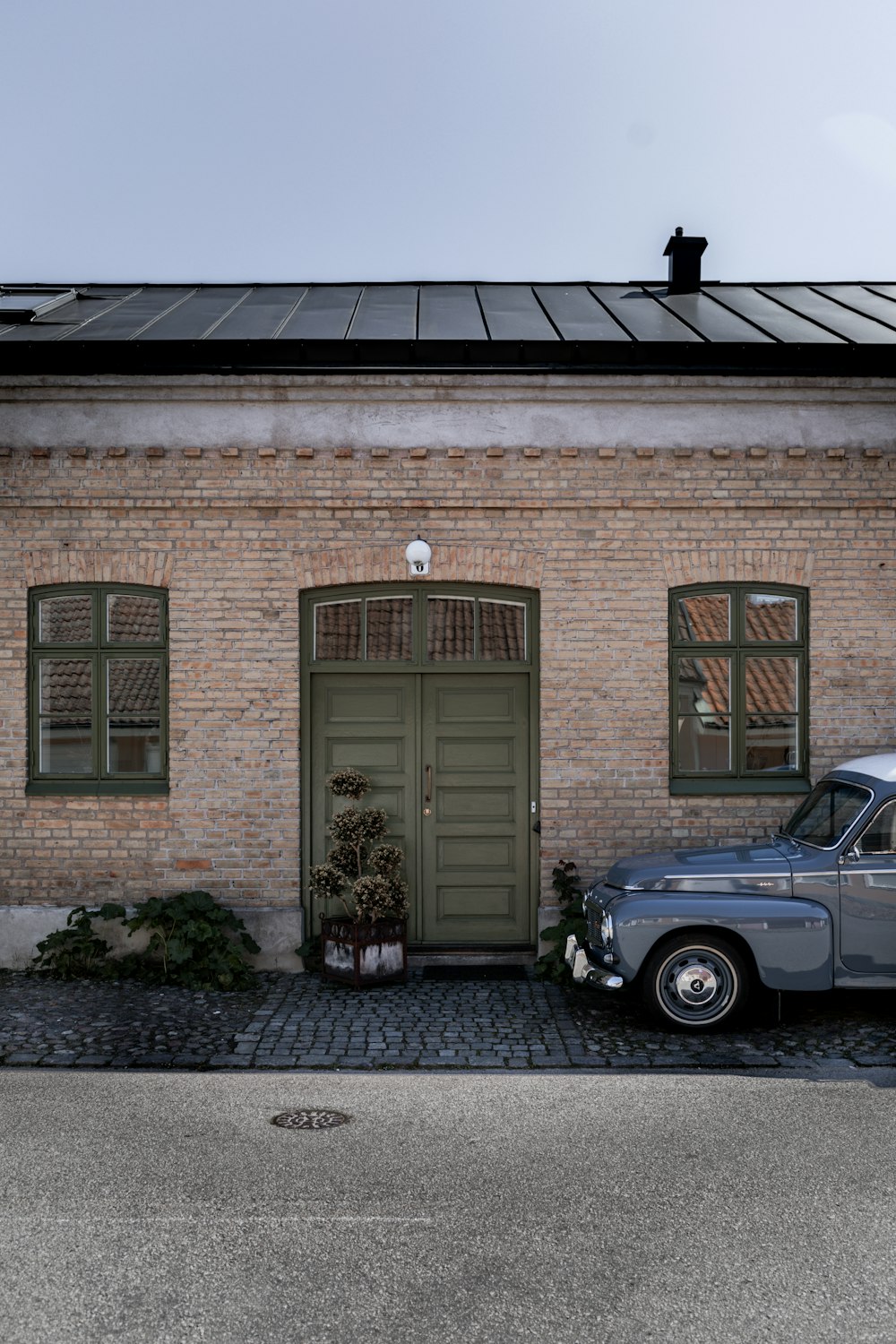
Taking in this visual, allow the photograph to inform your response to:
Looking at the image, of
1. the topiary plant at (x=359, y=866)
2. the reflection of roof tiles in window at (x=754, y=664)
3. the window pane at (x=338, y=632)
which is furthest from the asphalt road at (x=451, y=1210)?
the window pane at (x=338, y=632)

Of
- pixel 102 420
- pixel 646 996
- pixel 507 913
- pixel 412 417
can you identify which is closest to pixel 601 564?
pixel 412 417

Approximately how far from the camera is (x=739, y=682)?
9711 mm

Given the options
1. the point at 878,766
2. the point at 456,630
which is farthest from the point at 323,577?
the point at 878,766

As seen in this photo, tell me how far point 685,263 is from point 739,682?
18.2 ft

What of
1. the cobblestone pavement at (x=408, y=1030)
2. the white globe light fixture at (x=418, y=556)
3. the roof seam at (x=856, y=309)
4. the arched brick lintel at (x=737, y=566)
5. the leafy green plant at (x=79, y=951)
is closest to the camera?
the cobblestone pavement at (x=408, y=1030)

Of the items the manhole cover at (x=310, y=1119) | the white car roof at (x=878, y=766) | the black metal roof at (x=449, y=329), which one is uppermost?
the black metal roof at (x=449, y=329)

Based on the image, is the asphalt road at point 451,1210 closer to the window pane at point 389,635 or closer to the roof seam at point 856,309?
the window pane at point 389,635

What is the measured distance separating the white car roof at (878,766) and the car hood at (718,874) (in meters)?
0.82

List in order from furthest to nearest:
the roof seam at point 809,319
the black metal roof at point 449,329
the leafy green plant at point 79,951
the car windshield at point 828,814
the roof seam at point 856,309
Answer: the roof seam at point 856,309 → the roof seam at point 809,319 → the black metal roof at point 449,329 → the leafy green plant at point 79,951 → the car windshield at point 828,814

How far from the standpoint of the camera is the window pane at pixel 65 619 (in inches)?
380

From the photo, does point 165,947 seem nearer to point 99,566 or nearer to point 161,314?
point 99,566

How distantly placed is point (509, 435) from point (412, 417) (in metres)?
0.83

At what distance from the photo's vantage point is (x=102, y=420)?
948cm

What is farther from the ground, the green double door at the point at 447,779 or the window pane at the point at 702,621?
the window pane at the point at 702,621
